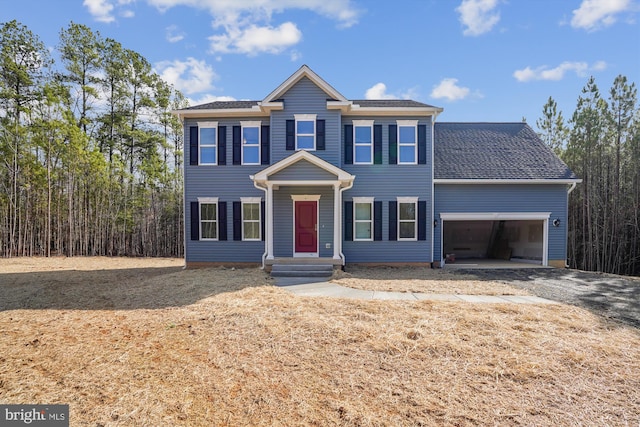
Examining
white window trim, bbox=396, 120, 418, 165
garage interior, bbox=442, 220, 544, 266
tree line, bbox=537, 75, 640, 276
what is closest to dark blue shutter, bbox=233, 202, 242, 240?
white window trim, bbox=396, 120, 418, 165

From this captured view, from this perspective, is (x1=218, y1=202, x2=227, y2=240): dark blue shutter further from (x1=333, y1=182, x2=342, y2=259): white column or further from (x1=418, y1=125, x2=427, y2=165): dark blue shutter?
(x1=418, y1=125, x2=427, y2=165): dark blue shutter

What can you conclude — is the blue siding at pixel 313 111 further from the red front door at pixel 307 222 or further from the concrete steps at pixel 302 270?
the concrete steps at pixel 302 270

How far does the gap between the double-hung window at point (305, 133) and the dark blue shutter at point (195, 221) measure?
14.2ft

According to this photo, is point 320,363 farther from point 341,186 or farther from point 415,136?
point 415,136

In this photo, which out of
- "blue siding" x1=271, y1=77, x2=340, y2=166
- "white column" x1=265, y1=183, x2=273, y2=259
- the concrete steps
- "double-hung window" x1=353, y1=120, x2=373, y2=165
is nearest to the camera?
the concrete steps

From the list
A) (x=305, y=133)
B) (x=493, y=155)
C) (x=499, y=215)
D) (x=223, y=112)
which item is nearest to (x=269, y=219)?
(x=305, y=133)

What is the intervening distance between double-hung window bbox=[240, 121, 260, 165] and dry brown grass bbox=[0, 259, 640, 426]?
668 cm

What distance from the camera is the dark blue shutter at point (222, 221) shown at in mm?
11727

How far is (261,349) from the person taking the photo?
405 cm

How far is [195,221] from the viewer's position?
11.8 metres

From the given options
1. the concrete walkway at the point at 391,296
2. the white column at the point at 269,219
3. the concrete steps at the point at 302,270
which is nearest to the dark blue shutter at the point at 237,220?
the white column at the point at 269,219

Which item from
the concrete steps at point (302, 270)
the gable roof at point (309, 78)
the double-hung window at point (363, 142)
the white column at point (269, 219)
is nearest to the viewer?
the concrete steps at point (302, 270)

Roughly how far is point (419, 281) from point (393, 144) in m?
5.26

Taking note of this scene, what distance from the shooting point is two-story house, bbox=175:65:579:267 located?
37.2 feet
